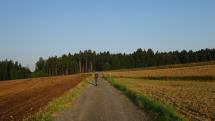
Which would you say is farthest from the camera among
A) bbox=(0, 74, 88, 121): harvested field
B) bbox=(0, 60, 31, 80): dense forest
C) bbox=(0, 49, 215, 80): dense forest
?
bbox=(0, 49, 215, 80): dense forest

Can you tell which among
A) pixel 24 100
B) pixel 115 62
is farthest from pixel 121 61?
pixel 24 100

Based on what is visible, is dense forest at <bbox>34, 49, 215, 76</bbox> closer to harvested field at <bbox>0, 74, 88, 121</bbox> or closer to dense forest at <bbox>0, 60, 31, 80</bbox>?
dense forest at <bbox>0, 60, 31, 80</bbox>

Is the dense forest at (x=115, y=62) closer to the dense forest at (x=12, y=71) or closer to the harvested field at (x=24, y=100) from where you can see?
the dense forest at (x=12, y=71)

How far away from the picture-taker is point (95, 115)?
674 inches

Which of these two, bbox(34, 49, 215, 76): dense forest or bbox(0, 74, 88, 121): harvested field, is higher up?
bbox(34, 49, 215, 76): dense forest

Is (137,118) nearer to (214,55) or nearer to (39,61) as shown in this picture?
(214,55)

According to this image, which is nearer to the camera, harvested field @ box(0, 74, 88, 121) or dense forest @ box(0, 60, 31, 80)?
harvested field @ box(0, 74, 88, 121)

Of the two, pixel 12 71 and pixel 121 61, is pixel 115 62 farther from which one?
pixel 12 71

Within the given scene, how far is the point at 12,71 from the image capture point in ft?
506

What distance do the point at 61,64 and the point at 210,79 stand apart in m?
Answer: 138

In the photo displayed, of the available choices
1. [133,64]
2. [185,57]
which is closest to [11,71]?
[133,64]

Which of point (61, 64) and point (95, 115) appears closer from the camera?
point (95, 115)

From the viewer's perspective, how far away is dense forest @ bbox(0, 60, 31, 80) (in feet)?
502

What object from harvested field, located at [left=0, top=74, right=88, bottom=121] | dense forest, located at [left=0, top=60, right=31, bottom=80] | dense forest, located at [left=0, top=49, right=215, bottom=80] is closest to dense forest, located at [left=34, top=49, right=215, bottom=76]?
dense forest, located at [left=0, top=49, right=215, bottom=80]
